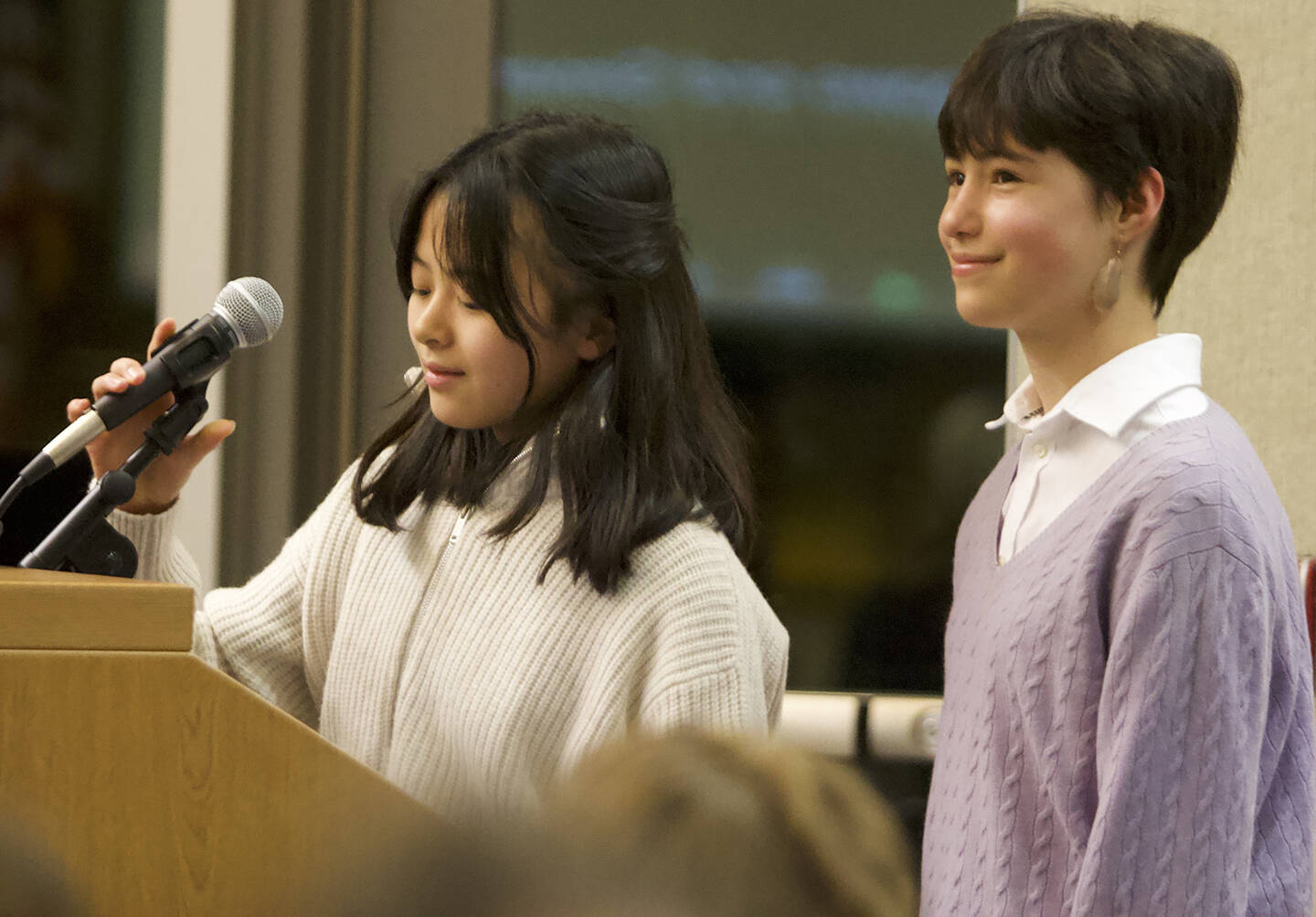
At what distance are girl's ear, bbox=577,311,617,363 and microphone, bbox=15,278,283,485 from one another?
0.83 ft

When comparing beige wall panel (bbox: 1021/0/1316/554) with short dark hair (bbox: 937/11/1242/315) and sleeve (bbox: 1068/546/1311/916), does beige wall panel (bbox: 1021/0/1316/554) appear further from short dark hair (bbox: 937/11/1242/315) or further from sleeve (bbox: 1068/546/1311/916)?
sleeve (bbox: 1068/546/1311/916)

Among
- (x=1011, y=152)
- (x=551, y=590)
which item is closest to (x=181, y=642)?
(x=551, y=590)

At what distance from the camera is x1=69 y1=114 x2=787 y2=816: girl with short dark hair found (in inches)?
45.6

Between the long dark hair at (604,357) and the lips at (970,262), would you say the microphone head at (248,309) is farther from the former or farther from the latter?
the lips at (970,262)

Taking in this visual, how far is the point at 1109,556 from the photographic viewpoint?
1007mm

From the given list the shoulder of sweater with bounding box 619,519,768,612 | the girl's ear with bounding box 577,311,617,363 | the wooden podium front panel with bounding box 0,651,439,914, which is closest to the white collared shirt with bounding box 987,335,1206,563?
the shoulder of sweater with bounding box 619,519,768,612

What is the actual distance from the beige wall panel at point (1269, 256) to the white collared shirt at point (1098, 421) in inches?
38.0

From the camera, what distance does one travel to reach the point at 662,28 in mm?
2215

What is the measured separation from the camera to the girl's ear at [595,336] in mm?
1259

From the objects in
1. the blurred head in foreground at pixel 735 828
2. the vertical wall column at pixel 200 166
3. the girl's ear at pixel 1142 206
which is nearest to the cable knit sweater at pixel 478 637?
the girl's ear at pixel 1142 206

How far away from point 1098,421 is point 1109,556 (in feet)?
0.39

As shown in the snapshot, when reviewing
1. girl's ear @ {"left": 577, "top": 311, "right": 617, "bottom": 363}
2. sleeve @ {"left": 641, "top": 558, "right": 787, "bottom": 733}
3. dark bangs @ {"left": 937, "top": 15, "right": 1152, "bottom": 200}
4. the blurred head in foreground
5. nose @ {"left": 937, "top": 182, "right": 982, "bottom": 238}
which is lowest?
sleeve @ {"left": 641, "top": 558, "right": 787, "bottom": 733}

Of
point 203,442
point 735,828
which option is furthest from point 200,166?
point 735,828

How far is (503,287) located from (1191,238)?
1.79 ft
